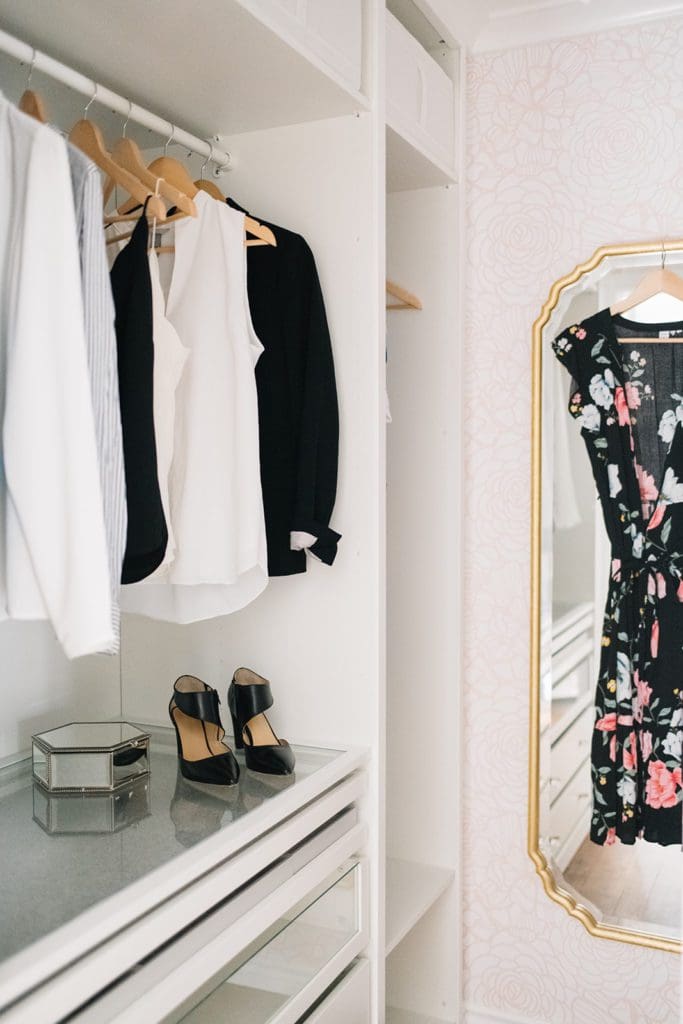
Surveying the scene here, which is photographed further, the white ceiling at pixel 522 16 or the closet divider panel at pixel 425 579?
the closet divider panel at pixel 425 579

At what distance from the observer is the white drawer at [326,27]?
4.97 feet

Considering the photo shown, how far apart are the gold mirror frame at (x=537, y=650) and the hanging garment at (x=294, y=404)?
0.67 m

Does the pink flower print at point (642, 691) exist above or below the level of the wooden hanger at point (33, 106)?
below

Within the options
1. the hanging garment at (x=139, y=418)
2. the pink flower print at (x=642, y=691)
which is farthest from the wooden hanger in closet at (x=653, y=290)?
the hanging garment at (x=139, y=418)

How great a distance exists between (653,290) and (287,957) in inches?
63.6

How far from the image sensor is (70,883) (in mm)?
1297

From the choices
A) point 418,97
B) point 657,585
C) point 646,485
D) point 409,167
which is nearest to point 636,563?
point 657,585

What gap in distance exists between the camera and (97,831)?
58.6 inches

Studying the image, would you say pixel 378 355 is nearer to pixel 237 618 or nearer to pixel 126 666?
pixel 237 618

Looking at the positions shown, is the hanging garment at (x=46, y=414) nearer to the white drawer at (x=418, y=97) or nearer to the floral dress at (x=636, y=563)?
the white drawer at (x=418, y=97)

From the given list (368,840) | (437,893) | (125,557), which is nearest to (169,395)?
(125,557)

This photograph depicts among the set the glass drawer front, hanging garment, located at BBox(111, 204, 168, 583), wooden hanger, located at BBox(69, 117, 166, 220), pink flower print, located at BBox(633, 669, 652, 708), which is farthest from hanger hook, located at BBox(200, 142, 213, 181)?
pink flower print, located at BBox(633, 669, 652, 708)

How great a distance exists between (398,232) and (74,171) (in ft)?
4.33

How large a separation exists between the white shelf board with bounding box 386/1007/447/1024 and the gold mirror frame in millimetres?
453
